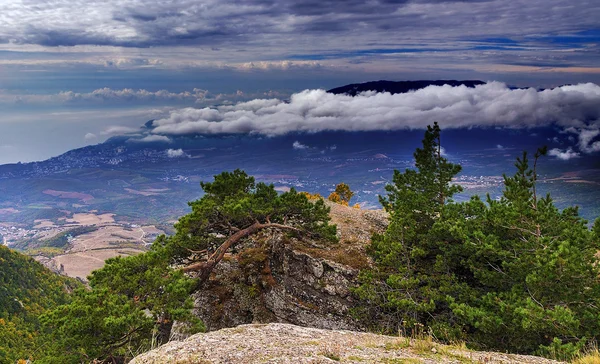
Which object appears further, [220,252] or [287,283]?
[287,283]

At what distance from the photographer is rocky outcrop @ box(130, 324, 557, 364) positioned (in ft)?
37.7

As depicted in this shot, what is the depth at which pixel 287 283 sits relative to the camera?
83.2ft

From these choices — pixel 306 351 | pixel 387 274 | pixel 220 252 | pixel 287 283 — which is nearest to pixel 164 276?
pixel 220 252

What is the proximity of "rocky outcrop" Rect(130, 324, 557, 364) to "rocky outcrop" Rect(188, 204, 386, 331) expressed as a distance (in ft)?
30.9

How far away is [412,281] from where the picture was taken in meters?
20.0

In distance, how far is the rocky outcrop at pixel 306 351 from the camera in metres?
11.5

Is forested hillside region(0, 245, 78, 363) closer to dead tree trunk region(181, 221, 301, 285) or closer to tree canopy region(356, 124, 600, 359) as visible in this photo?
dead tree trunk region(181, 221, 301, 285)

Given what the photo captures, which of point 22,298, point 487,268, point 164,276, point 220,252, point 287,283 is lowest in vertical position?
point 22,298

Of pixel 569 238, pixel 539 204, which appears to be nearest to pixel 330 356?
pixel 569 238

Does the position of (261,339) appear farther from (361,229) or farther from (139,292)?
(361,229)

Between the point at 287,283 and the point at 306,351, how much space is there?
1347 centimetres

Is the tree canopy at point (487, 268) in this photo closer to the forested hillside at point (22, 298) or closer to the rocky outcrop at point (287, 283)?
the rocky outcrop at point (287, 283)

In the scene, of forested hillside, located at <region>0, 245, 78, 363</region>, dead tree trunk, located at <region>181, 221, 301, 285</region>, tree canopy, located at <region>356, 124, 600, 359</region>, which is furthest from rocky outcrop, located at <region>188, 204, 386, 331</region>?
forested hillside, located at <region>0, 245, 78, 363</region>

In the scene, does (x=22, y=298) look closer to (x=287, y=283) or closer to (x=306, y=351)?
(x=287, y=283)
